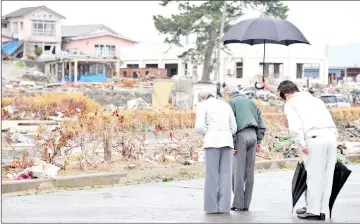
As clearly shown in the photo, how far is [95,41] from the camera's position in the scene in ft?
299

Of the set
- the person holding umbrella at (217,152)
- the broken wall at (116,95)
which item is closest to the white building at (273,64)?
the broken wall at (116,95)

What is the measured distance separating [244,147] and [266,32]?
368cm

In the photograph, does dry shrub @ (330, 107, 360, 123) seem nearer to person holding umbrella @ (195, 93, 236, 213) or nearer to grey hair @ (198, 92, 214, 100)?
grey hair @ (198, 92, 214, 100)

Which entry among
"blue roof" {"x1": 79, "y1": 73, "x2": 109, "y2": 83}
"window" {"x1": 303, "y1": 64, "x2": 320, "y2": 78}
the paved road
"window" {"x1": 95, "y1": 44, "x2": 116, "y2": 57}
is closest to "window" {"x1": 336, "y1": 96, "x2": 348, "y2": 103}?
"window" {"x1": 303, "y1": 64, "x2": 320, "y2": 78}

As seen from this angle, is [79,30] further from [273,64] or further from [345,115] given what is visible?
[345,115]

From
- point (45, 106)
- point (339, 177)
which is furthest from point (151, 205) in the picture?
point (45, 106)

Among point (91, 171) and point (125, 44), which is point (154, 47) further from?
point (91, 171)

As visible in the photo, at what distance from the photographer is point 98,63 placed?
73.9 metres

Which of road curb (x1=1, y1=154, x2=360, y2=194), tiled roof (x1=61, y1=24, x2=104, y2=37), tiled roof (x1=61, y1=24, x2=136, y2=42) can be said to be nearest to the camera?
road curb (x1=1, y1=154, x2=360, y2=194)

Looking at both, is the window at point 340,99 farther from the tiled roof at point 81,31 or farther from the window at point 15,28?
the window at point 15,28

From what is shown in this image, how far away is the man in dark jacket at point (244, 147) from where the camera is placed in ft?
35.5

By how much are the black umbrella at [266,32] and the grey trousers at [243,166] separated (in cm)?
342

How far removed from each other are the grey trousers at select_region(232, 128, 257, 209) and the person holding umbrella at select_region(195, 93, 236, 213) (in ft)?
0.92

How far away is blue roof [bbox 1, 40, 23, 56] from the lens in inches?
3408
